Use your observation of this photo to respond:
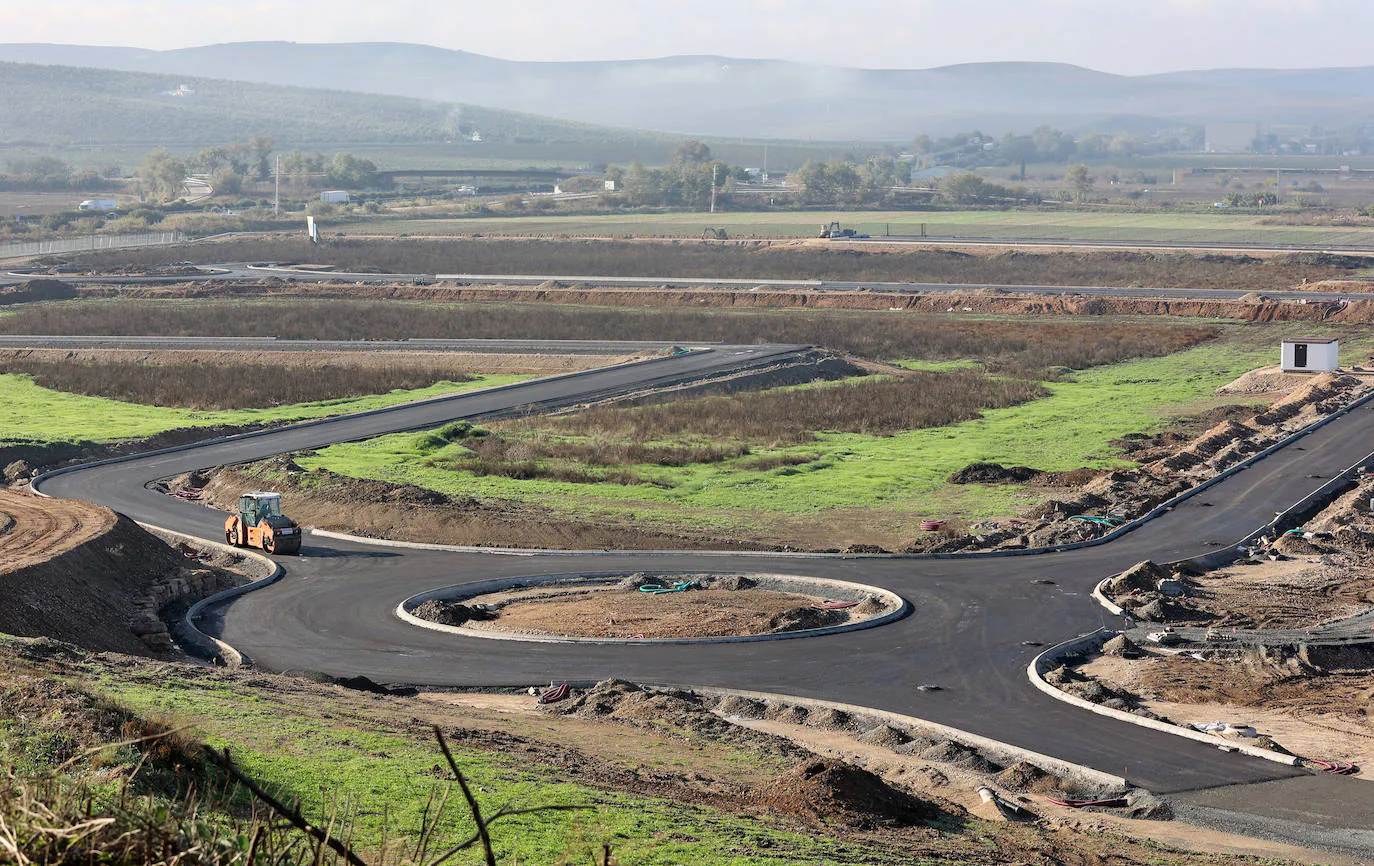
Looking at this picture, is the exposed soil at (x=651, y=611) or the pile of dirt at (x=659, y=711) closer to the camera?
the pile of dirt at (x=659, y=711)

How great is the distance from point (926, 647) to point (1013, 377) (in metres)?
55.7

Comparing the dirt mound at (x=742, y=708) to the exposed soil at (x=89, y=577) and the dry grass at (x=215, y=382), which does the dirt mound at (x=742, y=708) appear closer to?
the exposed soil at (x=89, y=577)

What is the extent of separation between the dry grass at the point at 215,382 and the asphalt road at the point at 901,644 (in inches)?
904

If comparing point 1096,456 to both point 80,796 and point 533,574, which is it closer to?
point 533,574

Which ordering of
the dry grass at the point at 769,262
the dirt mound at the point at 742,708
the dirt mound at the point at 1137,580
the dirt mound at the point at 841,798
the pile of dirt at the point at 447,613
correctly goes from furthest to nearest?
the dry grass at the point at 769,262, the dirt mound at the point at 1137,580, the pile of dirt at the point at 447,613, the dirt mound at the point at 742,708, the dirt mound at the point at 841,798

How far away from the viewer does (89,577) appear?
1439 inches

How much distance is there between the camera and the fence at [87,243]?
164m

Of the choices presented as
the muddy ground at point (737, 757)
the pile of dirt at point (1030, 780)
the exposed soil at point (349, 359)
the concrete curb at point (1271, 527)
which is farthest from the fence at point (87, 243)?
the pile of dirt at point (1030, 780)

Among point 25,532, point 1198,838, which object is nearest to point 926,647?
point 1198,838

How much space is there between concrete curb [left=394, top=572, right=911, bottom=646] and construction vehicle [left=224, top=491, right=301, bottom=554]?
7006 mm

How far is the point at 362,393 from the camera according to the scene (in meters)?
78.9

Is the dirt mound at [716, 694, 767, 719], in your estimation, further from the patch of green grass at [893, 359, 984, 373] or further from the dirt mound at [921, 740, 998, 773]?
the patch of green grass at [893, 359, 984, 373]

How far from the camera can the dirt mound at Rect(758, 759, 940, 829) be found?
20594mm

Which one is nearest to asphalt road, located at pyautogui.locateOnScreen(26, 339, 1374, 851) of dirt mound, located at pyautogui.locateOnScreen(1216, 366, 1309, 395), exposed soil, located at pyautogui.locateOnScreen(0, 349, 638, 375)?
dirt mound, located at pyautogui.locateOnScreen(1216, 366, 1309, 395)
